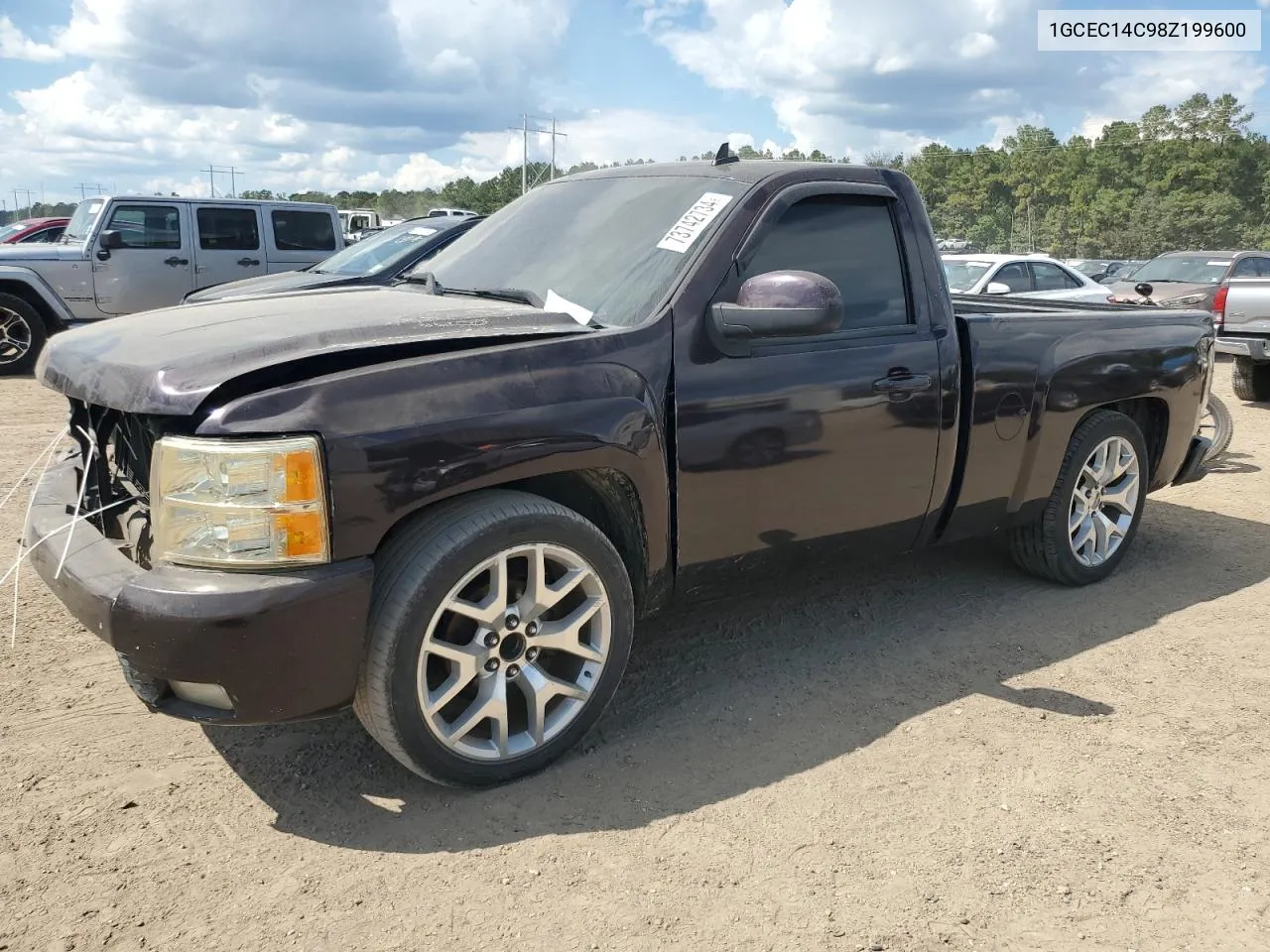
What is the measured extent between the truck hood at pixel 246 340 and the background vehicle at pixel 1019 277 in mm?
8939

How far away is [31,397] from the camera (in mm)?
9938

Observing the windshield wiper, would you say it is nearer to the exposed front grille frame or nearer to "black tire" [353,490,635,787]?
"black tire" [353,490,635,787]

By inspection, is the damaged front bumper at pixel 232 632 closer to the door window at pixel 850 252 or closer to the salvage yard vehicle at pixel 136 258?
the door window at pixel 850 252

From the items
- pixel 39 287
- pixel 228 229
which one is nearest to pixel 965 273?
pixel 228 229

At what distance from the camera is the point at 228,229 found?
12484 millimetres

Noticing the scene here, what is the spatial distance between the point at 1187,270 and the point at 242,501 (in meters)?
16.9

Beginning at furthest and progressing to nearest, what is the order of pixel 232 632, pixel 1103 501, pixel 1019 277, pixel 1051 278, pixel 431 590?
pixel 1051 278
pixel 1019 277
pixel 1103 501
pixel 431 590
pixel 232 632

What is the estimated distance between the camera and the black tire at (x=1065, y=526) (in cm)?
455

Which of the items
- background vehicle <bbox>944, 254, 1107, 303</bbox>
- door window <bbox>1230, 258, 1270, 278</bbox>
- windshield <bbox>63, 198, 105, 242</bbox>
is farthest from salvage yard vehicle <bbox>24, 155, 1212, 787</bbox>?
door window <bbox>1230, 258, 1270, 278</bbox>

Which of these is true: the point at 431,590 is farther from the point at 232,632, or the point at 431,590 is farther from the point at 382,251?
the point at 382,251

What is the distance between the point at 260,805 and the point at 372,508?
39.0 inches

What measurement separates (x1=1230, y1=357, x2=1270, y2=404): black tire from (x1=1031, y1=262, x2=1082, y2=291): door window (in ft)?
7.49

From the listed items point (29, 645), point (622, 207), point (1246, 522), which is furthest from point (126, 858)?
point (1246, 522)

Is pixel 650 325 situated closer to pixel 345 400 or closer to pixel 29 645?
pixel 345 400
